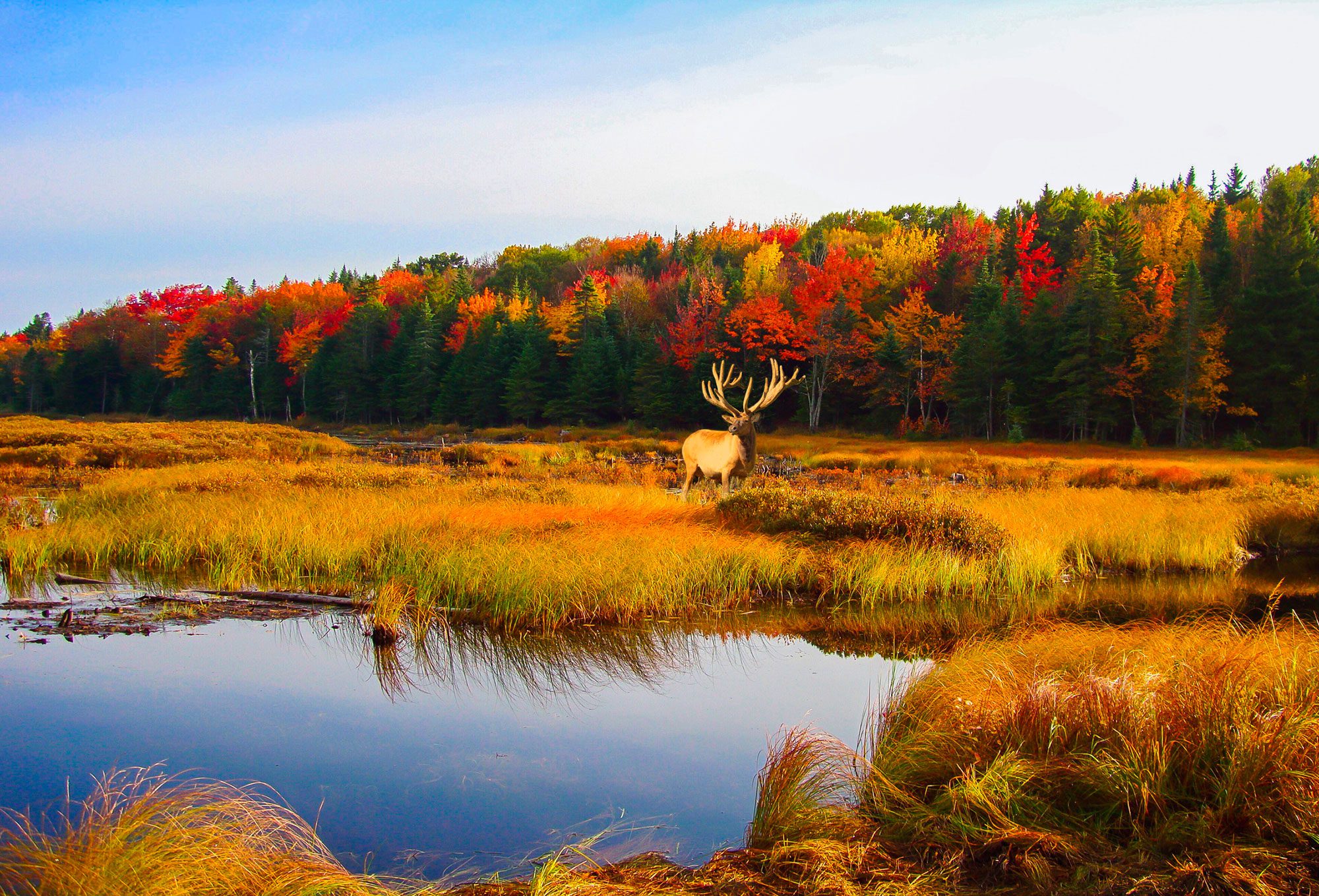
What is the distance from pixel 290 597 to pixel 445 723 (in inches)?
146

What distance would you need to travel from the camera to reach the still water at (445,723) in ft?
15.1

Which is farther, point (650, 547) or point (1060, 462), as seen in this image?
point (1060, 462)

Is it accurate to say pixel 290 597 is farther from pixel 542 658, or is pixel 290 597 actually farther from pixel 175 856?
pixel 175 856

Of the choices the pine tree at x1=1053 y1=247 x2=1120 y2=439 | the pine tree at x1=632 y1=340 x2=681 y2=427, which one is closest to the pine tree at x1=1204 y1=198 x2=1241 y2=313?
the pine tree at x1=1053 y1=247 x2=1120 y2=439

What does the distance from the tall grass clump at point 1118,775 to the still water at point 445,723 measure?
2.93ft

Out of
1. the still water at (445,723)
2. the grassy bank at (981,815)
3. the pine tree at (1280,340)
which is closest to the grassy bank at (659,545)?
the still water at (445,723)

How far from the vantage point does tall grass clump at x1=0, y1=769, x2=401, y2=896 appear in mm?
3332

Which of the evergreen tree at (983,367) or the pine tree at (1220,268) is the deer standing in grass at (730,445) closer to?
the evergreen tree at (983,367)

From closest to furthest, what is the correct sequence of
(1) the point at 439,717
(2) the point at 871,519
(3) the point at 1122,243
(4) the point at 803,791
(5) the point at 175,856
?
(5) the point at 175,856 < (4) the point at 803,791 < (1) the point at 439,717 < (2) the point at 871,519 < (3) the point at 1122,243

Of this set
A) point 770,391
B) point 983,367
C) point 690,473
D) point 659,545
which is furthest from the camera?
point 983,367

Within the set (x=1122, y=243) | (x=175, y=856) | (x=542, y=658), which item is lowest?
(x=542, y=658)

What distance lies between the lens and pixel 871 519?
36.6 ft

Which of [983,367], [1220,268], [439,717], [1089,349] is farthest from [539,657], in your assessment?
[1220,268]

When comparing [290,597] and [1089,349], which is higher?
[1089,349]
